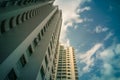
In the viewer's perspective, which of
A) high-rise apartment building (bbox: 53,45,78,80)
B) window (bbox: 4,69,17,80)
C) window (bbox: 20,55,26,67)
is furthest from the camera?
high-rise apartment building (bbox: 53,45,78,80)

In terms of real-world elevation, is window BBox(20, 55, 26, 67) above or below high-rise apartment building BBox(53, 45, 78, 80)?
above

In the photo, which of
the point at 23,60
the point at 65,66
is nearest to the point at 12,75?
the point at 23,60

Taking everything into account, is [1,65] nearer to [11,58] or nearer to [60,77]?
[11,58]

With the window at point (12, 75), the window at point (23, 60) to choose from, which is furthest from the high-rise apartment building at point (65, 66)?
the window at point (12, 75)

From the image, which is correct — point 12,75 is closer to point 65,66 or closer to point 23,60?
point 23,60

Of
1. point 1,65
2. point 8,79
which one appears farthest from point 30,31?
point 1,65

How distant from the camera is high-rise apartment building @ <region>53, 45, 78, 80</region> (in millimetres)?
62438

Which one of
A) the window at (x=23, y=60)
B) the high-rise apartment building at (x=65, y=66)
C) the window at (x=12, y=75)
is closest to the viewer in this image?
the window at (x=12, y=75)

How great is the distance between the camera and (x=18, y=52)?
20.0 m

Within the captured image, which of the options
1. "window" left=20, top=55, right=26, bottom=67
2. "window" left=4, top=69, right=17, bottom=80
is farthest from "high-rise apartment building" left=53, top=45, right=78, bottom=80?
"window" left=4, top=69, right=17, bottom=80

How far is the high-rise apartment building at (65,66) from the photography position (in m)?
62.4

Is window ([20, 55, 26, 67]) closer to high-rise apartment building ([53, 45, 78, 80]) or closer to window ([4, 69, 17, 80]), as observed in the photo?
window ([4, 69, 17, 80])

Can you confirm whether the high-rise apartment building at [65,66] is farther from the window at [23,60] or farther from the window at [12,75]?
the window at [12,75]

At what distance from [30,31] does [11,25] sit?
2.97m
